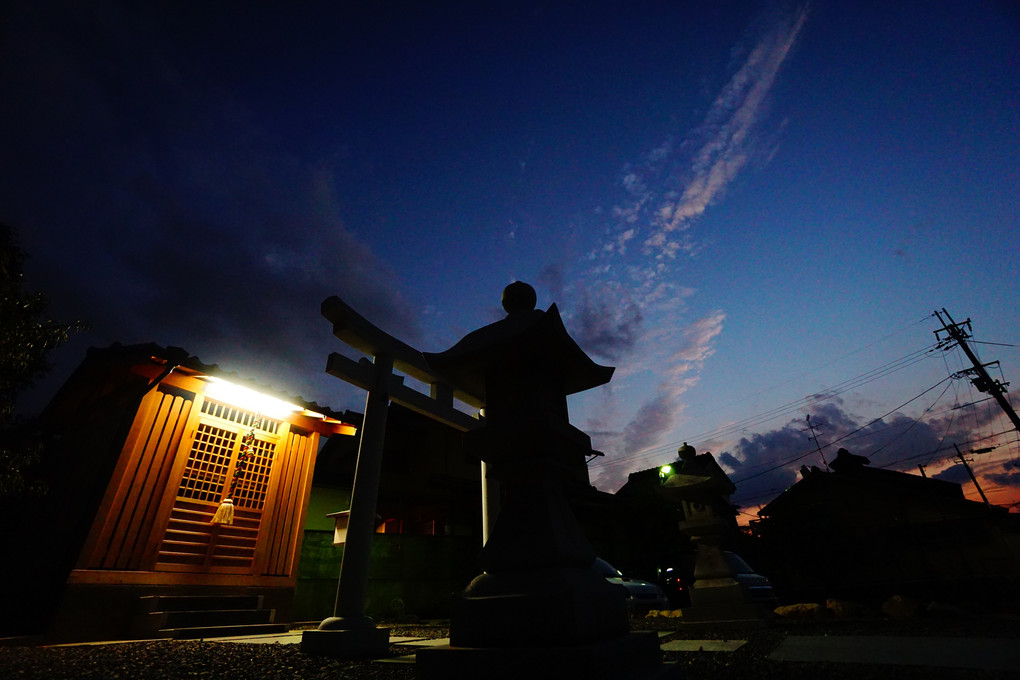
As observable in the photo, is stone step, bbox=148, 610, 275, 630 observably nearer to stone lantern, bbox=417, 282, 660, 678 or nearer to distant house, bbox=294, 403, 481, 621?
distant house, bbox=294, 403, 481, 621

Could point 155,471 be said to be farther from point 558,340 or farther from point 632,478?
point 632,478

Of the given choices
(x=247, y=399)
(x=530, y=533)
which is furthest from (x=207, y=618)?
(x=530, y=533)

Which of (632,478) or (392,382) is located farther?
(632,478)

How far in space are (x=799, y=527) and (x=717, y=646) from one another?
48.9 ft

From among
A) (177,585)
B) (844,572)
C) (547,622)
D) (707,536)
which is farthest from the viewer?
(844,572)

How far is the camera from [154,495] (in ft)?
24.8

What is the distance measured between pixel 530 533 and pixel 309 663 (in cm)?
332

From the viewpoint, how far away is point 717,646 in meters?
4.68

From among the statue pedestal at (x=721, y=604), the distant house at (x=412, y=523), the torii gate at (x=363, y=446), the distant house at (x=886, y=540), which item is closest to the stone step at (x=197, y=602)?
the distant house at (x=412, y=523)

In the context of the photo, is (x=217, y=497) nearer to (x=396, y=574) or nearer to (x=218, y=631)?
(x=218, y=631)

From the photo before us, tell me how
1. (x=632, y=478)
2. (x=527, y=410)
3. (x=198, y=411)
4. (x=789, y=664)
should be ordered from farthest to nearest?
(x=632, y=478) → (x=198, y=411) → (x=789, y=664) → (x=527, y=410)

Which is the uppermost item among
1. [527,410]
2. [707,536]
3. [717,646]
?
[527,410]

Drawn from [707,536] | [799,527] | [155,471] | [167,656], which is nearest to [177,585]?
[155,471]

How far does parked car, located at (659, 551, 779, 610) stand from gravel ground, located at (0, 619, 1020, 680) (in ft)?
6.76
